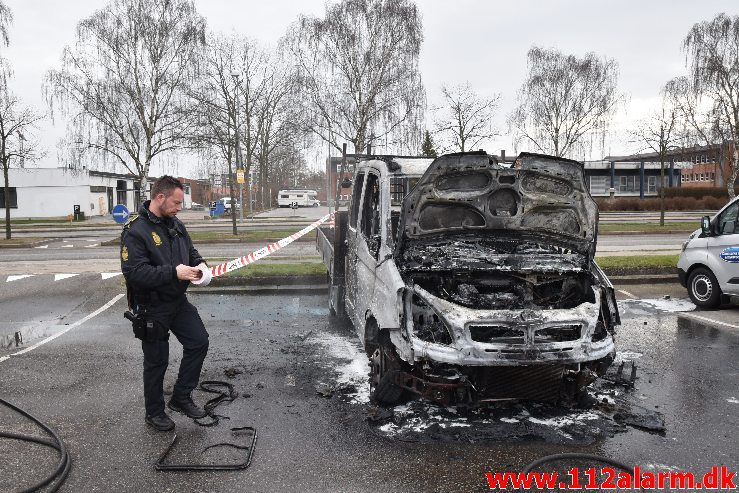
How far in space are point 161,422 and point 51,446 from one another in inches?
29.3

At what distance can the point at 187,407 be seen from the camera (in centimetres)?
479

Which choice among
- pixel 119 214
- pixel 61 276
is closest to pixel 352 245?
pixel 61 276

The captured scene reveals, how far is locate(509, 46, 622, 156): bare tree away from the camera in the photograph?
134ft

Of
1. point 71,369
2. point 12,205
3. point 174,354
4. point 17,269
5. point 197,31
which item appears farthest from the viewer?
point 12,205

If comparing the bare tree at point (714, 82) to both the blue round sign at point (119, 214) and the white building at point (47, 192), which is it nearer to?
the blue round sign at point (119, 214)

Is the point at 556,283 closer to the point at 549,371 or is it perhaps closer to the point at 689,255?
the point at 549,371

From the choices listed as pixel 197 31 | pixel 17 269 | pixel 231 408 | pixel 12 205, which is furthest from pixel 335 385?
pixel 12 205

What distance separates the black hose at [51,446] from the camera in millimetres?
3691

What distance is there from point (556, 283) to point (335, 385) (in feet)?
7.19

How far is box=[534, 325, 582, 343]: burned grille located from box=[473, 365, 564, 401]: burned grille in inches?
8.4

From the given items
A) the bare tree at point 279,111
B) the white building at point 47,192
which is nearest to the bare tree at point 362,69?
the bare tree at point 279,111

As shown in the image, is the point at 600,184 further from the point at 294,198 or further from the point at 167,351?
the point at 167,351

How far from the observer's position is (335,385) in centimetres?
562

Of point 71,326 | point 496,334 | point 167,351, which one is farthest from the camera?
point 71,326
